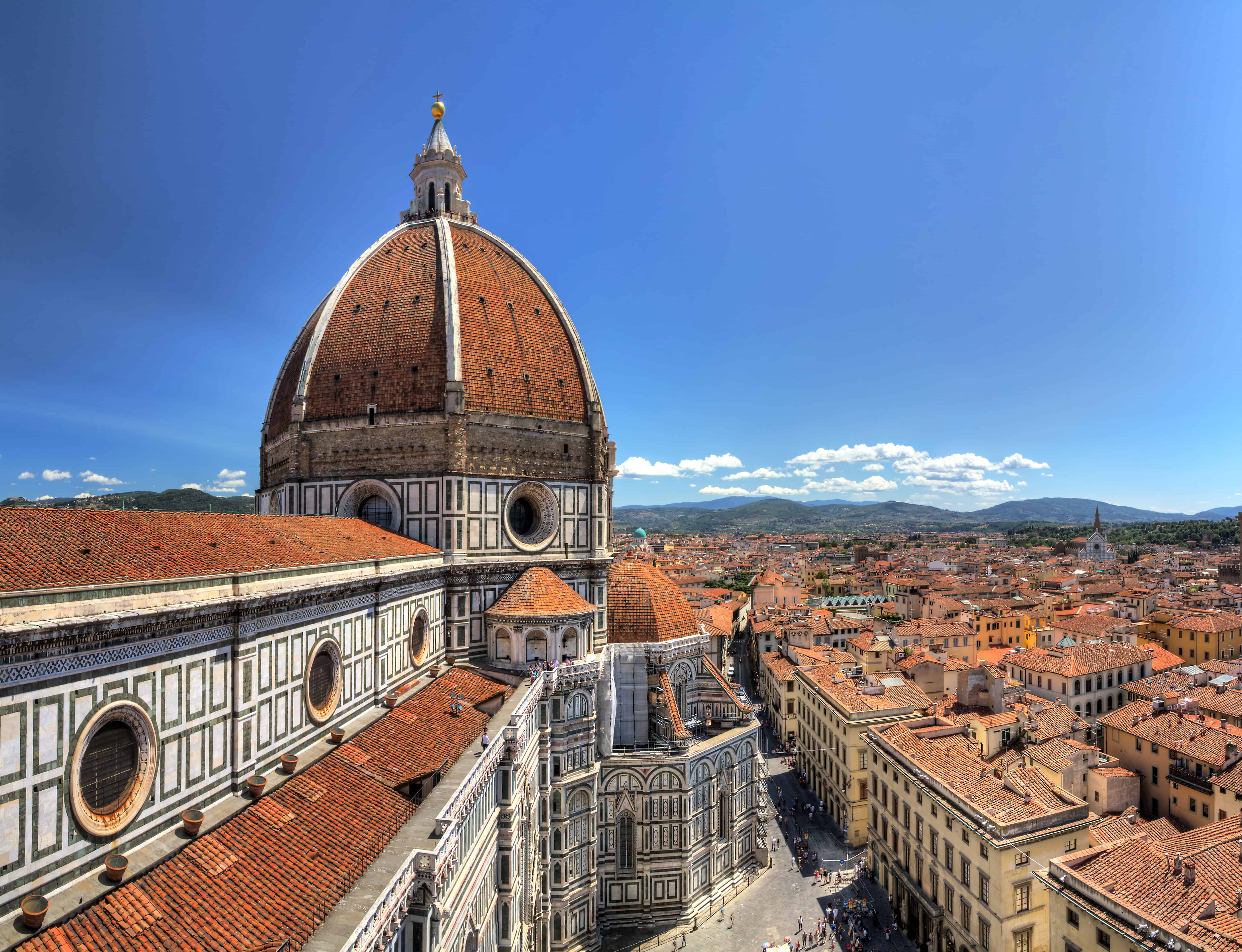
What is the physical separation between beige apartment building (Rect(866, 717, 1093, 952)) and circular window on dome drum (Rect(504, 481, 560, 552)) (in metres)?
17.8

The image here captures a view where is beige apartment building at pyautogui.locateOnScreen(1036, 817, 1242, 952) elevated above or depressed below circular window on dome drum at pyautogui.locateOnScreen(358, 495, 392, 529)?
below

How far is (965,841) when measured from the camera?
24484 mm

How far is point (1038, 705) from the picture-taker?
39.8 m

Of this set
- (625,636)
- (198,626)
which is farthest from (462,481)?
(198,626)

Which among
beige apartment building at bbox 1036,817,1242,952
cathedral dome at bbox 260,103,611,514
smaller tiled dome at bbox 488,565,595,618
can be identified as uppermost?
cathedral dome at bbox 260,103,611,514

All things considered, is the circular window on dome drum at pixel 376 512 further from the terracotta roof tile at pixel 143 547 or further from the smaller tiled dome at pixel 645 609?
the smaller tiled dome at pixel 645 609

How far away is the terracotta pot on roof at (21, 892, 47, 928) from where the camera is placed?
8.30 m

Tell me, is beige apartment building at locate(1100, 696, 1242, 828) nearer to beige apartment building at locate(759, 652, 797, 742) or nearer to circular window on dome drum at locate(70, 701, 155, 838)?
beige apartment building at locate(759, 652, 797, 742)

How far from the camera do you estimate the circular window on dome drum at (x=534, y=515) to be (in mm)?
26141

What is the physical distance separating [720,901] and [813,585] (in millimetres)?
80785

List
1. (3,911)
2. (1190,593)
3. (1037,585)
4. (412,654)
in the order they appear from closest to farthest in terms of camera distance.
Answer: (3,911) < (412,654) < (1190,593) < (1037,585)

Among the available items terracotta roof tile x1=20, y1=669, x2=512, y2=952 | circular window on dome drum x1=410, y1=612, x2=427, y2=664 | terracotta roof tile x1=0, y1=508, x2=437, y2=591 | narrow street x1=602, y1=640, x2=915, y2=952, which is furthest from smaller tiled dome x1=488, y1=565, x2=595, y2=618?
narrow street x1=602, y1=640, x2=915, y2=952

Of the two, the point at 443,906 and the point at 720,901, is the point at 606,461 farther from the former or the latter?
the point at 443,906

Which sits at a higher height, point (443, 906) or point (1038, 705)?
point (443, 906)
